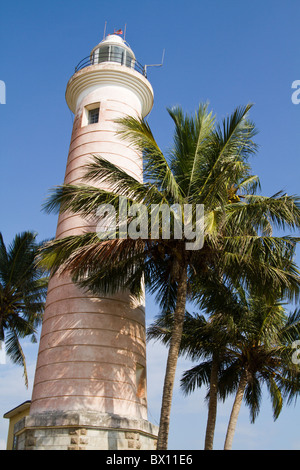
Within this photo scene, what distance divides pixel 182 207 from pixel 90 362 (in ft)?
19.6

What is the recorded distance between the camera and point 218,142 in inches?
647

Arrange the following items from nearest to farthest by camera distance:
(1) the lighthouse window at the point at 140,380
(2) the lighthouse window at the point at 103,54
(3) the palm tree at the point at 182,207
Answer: (3) the palm tree at the point at 182,207 < (1) the lighthouse window at the point at 140,380 < (2) the lighthouse window at the point at 103,54

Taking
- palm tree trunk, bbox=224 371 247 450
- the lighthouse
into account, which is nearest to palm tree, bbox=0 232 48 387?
the lighthouse

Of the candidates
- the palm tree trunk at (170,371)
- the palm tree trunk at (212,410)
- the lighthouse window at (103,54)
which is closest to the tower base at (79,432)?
the palm tree trunk at (170,371)

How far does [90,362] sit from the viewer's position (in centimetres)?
1725

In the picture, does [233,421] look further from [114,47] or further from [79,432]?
[114,47]

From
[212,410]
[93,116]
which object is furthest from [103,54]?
[212,410]

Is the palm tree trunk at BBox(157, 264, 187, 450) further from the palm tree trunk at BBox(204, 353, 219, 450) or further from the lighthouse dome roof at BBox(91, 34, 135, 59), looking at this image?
the lighthouse dome roof at BBox(91, 34, 135, 59)

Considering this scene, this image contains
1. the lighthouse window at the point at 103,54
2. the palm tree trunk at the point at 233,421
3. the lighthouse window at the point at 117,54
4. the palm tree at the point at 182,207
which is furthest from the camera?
the lighthouse window at the point at 103,54

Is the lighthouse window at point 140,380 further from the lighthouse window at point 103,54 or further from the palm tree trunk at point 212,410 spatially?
the lighthouse window at point 103,54

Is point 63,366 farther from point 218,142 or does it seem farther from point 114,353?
point 218,142

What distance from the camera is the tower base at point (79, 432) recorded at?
52.3ft

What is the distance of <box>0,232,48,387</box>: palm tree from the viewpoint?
2544cm

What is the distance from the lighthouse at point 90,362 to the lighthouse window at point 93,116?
28.0 inches
